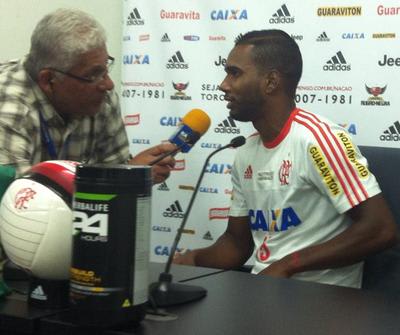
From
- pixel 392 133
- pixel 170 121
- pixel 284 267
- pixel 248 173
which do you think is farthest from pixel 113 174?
pixel 170 121

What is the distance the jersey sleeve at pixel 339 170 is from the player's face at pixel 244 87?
28cm

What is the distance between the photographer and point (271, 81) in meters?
1.96

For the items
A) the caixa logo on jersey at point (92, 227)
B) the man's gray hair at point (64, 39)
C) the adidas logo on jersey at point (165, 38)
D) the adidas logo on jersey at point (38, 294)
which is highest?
the adidas logo on jersey at point (165, 38)

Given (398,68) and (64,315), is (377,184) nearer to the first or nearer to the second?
(398,68)

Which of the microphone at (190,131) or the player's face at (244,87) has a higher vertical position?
the player's face at (244,87)

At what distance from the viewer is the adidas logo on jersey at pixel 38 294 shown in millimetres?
910

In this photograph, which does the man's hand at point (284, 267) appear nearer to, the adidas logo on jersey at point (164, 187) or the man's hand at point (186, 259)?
the man's hand at point (186, 259)

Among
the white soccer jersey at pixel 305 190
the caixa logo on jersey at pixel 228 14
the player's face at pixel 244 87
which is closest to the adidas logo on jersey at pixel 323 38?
the caixa logo on jersey at pixel 228 14

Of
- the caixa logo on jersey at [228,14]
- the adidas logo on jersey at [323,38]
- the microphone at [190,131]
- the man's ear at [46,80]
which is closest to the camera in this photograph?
the microphone at [190,131]

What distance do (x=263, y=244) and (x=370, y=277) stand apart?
1.01ft

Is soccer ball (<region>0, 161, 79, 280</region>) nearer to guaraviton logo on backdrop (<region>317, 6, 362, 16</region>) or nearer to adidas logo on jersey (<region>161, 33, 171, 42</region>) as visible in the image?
guaraviton logo on backdrop (<region>317, 6, 362, 16</region>)

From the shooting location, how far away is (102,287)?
0.79 m

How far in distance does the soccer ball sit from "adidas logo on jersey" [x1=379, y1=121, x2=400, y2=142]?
1.55 metres

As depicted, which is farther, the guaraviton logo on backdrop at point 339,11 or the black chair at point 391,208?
the guaraviton logo on backdrop at point 339,11
